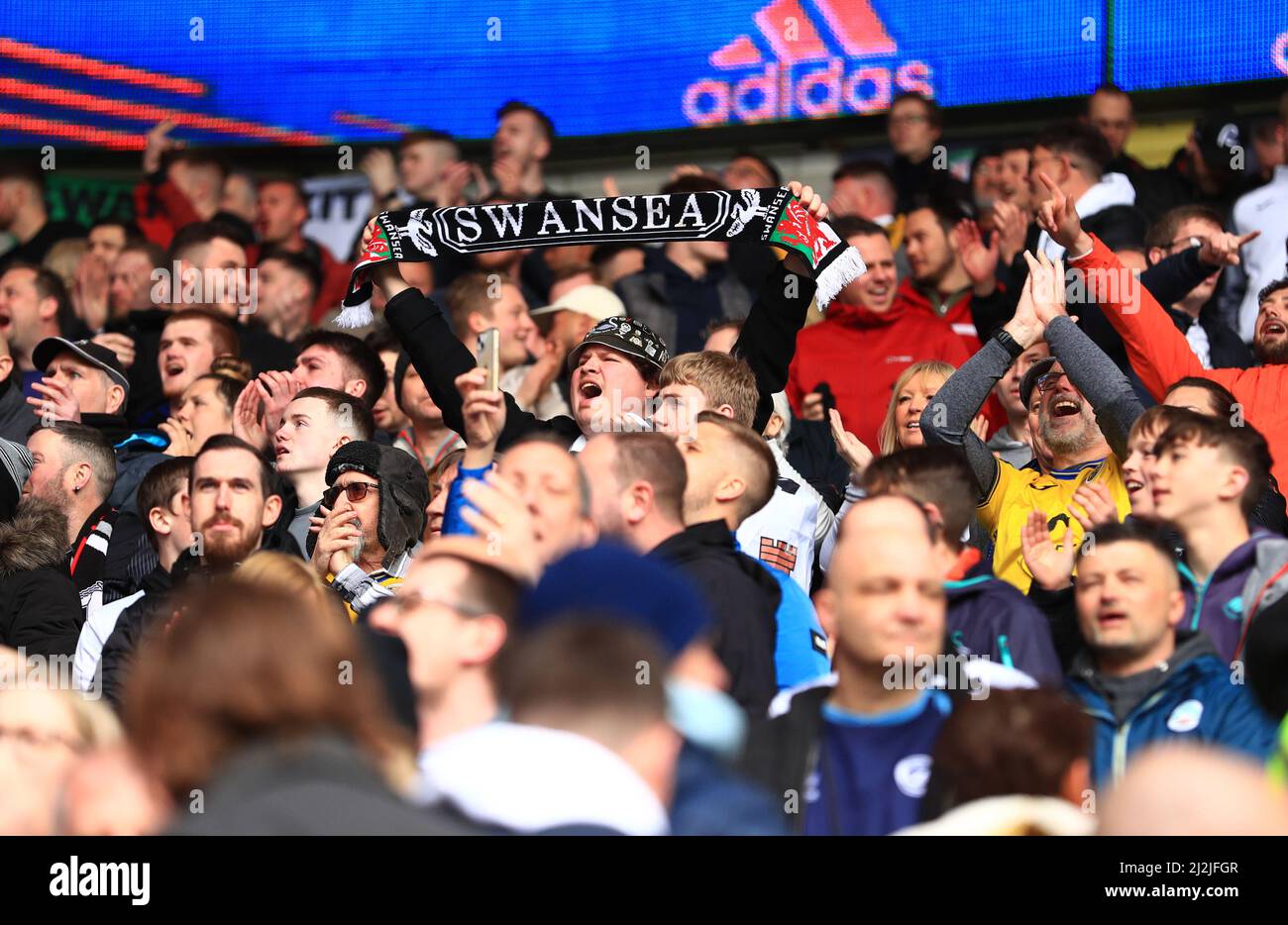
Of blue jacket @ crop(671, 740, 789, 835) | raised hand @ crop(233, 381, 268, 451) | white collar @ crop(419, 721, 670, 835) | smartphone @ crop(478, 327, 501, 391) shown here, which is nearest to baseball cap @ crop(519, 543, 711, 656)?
blue jacket @ crop(671, 740, 789, 835)

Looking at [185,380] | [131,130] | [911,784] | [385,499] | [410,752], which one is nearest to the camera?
[410,752]

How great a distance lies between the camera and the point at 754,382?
607 centimetres

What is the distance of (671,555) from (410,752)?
1.66 meters

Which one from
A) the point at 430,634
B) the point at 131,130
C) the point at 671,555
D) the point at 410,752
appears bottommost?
the point at 410,752

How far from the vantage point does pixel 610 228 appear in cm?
→ 652

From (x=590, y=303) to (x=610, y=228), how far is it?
4.77ft

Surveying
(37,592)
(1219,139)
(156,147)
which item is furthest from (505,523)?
(156,147)

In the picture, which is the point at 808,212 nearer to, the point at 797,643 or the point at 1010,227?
the point at 1010,227

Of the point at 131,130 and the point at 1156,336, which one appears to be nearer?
the point at 1156,336

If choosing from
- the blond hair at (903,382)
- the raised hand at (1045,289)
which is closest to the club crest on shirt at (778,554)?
the blond hair at (903,382)

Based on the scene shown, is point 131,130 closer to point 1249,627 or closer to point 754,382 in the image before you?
point 754,382
